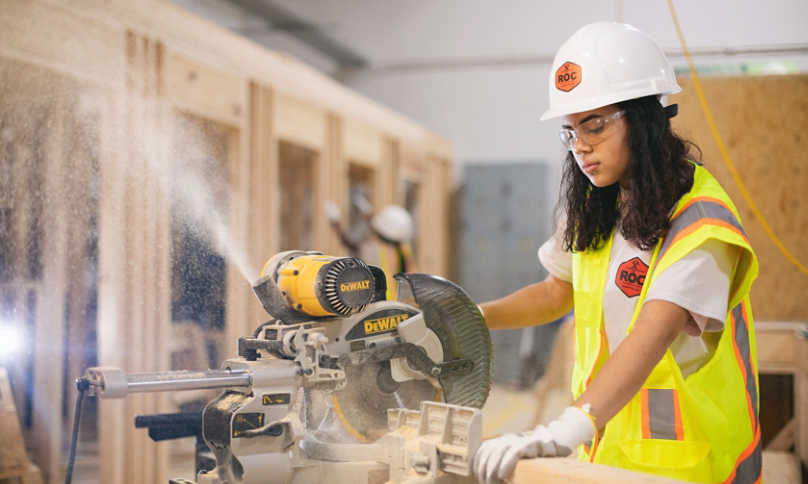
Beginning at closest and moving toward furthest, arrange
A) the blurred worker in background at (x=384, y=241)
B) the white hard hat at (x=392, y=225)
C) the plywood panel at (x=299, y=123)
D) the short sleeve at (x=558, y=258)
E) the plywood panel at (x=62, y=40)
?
the short sleeve at (x=558, y=258) → the plywood panel at (x=62, y=40) → the plywood panel at (x=299, y=123) → the blurred worker in background at (x=384, y=241) → the white hard hat at (x=392, y=225)

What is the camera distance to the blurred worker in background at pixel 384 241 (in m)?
4.39

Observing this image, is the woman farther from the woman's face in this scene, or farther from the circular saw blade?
the circular saw blade

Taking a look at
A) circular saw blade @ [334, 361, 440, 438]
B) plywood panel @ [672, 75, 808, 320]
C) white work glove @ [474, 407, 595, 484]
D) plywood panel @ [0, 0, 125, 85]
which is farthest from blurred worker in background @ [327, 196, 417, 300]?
white work glove @ [474, 407, 595, 484]

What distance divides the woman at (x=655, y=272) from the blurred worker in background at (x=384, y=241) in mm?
2868

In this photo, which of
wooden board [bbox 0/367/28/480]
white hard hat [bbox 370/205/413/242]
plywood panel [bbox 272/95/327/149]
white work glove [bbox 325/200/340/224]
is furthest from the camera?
white hard hat [bbox 370/205/413/242]

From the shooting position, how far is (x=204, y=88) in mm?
3180

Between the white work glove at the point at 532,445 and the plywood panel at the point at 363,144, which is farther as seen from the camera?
the plywood panel at the point at 363,144

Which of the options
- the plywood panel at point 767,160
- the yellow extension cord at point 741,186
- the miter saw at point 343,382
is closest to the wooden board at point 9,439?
the miter saw at point 343,382

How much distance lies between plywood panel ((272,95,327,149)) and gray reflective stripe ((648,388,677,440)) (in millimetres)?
2887

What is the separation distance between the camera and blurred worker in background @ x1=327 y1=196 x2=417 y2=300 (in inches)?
173

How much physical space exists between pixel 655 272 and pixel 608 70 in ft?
1.42

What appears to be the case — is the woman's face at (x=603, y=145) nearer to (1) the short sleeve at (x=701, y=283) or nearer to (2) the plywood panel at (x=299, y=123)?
(1) the short sleeve at (x=701, y=283)

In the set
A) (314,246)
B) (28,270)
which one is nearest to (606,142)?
A: (28,270)

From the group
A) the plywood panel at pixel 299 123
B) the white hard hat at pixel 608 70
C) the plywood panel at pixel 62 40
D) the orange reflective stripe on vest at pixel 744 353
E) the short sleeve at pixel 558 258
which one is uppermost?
the plywood panel at pixel 299 123
